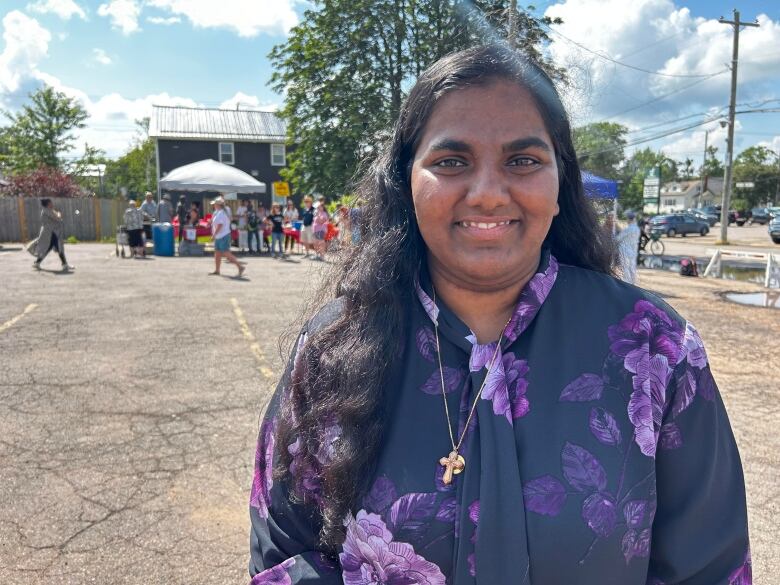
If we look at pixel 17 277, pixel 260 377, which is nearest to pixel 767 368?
pixel 260 377

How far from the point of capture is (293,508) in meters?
1.48

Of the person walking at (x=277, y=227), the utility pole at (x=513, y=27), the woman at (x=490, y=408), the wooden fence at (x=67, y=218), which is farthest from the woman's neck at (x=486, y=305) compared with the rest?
the wooden fence at (x=67, y=218)

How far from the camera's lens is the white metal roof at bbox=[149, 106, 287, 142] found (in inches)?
1522

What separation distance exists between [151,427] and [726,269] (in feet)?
57.4

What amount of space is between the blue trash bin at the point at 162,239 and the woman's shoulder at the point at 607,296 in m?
18.1

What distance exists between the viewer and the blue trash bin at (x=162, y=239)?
18.1 m

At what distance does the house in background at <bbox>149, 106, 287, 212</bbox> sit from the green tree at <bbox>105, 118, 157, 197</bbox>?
11.7 metres

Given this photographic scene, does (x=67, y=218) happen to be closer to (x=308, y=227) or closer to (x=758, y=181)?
(x=308, y=227)

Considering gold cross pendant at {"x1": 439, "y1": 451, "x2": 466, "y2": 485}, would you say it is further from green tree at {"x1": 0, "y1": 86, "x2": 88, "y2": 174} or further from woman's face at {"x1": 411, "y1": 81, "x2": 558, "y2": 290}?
green tree at {"x1": 0, "y1": 86, "x2": 88, "y2": 174}

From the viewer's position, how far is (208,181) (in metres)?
18.7

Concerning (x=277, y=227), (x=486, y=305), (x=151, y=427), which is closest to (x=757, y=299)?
(x=151, y=427)

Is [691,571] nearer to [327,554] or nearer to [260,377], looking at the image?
[327,554]

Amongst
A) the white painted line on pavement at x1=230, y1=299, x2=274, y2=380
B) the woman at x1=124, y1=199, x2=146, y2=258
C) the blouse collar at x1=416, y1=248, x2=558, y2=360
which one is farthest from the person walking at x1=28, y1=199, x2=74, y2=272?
the blouse collar at x1=416, y1=248, x2=558, y2=360

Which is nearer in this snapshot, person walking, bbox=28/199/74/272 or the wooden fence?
person walking, bbox=28/199/74/272
